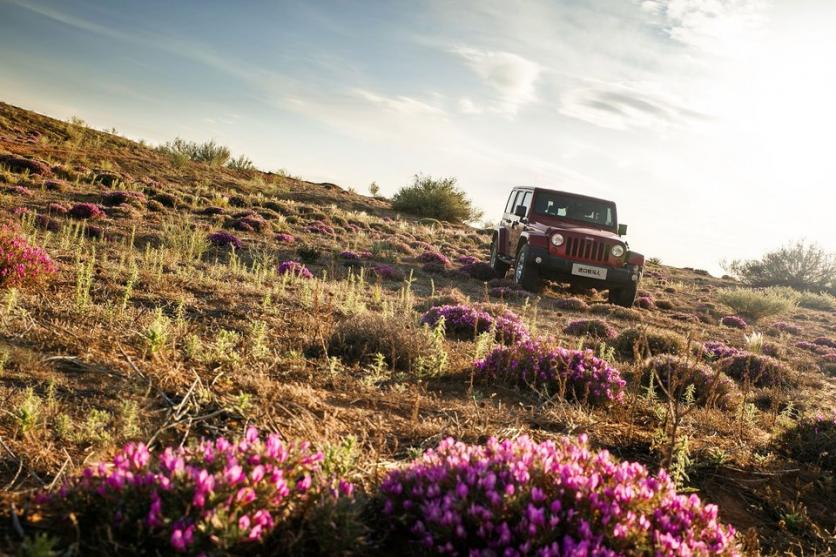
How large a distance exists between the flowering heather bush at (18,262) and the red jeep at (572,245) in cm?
911

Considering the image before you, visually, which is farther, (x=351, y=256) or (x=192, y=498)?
(x=351, y=256)

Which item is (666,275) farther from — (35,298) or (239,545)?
(239,545)

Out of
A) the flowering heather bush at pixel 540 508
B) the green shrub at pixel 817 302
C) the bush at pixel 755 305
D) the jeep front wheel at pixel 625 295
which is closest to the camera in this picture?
the flowering heather bush at pixel 540 508

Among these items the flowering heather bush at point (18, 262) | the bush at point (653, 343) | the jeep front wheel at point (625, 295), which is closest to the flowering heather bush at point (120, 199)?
the flowering heather bush at point (18, 262)

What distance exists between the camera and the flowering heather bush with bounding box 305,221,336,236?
1980cm

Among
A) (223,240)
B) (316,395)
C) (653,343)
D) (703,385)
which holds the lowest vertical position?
(316,395)

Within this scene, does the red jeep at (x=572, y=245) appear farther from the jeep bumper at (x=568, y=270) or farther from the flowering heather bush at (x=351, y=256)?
the flowering heather bush at (x=351, y=256)

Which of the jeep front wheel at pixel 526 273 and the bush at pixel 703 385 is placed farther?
the jeep front wheel at pixel 526 273

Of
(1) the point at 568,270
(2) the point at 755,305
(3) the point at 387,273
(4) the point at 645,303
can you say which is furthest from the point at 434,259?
(2) the point at 755,305

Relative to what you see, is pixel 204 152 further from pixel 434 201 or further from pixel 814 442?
pixel 814 442

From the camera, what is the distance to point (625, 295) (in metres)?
13.7

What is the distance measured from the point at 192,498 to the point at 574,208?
13132mm

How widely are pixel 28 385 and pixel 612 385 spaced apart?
4631 millimetres

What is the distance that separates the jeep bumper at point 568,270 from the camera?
1272cm
